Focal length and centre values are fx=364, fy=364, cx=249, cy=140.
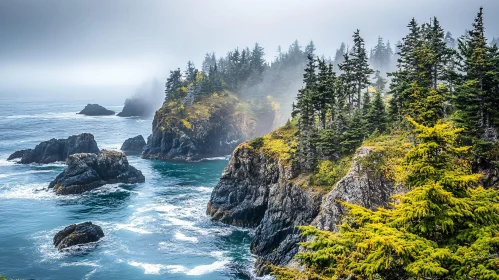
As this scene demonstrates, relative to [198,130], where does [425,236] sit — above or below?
below

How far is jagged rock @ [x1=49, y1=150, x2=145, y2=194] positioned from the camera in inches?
3565

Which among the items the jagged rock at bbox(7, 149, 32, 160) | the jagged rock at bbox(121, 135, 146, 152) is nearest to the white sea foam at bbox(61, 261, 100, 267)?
the jagged rock at bbox(7, 149, 32, 160)

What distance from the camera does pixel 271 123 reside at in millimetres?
163875

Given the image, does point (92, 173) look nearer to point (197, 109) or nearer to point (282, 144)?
point (282, 144)

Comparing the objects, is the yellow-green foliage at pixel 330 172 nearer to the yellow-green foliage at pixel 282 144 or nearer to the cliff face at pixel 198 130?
the yellow-green foliage at pixel 282 144

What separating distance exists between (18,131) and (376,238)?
193 m

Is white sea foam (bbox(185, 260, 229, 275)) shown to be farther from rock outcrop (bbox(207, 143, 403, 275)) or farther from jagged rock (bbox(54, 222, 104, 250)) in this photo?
jagged rock (bbox(54, 222, 104, 250))

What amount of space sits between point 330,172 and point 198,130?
294 feet

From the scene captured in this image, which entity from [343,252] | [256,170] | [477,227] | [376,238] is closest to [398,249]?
[376,238]

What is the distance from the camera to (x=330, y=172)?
2165 inches

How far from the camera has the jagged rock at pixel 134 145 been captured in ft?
478

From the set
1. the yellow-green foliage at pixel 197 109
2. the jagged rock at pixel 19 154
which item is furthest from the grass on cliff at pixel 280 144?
the jagged rock at pixel 19 154

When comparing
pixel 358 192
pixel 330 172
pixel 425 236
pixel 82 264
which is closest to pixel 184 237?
pixel 82 264

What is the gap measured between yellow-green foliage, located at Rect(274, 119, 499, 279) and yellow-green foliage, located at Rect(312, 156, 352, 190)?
36.4 m
